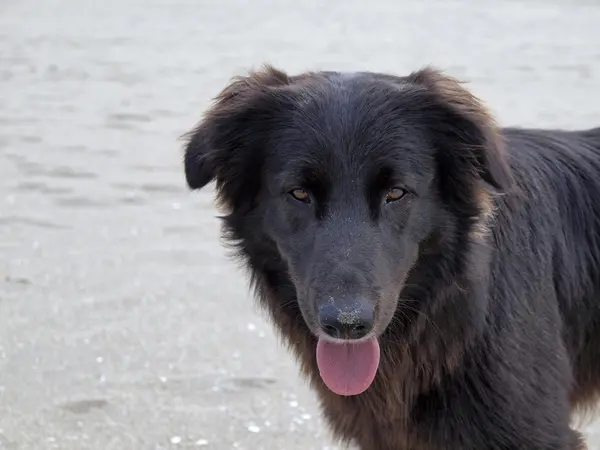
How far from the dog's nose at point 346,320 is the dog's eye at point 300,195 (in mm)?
452

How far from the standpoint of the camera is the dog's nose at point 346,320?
257cm

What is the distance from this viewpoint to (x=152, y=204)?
21.8 feet

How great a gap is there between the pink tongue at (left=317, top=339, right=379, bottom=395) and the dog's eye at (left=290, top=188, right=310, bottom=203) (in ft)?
1.69

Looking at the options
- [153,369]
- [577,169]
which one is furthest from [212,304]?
[577,169]

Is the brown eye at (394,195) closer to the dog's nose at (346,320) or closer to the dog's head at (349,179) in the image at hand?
the dog's head at (349,179)

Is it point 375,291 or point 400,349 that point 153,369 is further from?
point 375,291

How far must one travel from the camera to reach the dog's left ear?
9.65 ft

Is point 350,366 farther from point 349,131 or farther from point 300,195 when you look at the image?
point 349,131

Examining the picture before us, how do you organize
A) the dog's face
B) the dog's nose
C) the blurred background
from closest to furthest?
the dog's nose → the dog's face → the blurred background

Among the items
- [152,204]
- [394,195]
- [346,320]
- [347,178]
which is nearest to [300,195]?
[347,178]

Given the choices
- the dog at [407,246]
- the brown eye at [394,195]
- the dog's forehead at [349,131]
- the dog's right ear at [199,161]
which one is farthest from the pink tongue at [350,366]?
the dog's right ear at [199,161]

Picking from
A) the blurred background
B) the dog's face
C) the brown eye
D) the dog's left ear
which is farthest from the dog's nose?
the blurred background

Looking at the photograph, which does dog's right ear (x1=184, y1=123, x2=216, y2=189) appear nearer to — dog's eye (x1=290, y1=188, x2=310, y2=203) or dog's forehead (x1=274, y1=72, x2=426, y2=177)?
dog's forehead (x1=274, y1=72, x2=426, y2=177)

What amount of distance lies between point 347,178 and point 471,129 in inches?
20.6
